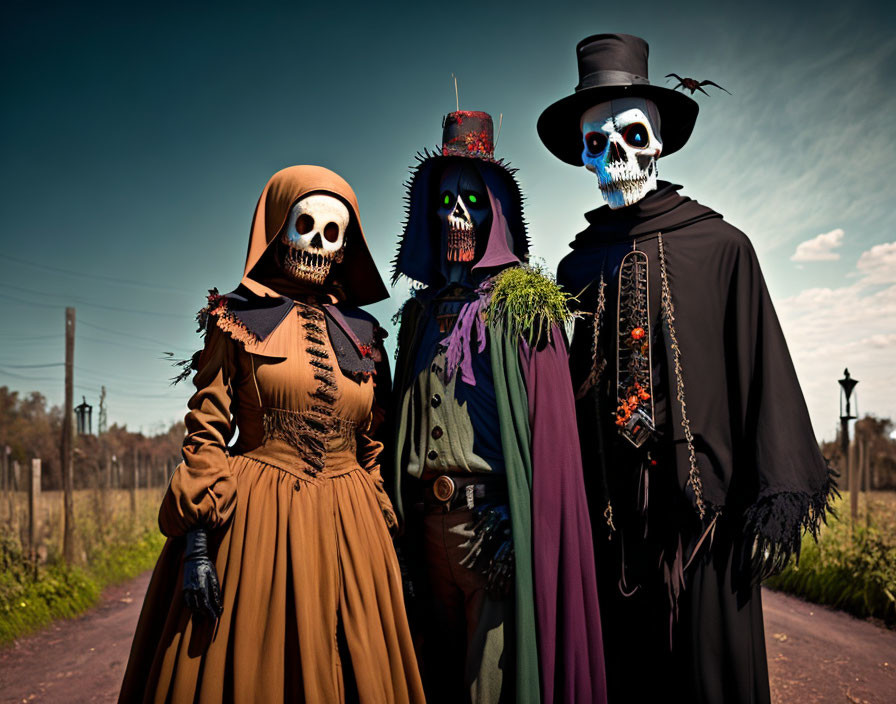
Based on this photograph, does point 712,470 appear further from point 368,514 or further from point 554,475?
point 368,514

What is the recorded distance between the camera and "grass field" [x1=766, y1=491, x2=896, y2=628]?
21.9 ft

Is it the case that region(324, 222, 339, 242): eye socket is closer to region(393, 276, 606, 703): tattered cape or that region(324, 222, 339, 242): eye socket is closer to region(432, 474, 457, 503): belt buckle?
region(393, 276, 606, 703): tattered cape

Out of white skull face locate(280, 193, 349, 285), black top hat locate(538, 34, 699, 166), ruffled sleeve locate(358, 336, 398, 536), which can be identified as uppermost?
black top hat locate(538, 34, 699, 166)

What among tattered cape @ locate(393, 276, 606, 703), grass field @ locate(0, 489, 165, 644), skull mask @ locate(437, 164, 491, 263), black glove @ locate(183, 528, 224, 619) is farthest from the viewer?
grass field @ locate(0, 489, 165, 644)

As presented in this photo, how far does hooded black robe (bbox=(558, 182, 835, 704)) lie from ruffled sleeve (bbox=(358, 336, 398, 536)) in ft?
3.03

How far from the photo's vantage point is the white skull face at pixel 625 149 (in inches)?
116

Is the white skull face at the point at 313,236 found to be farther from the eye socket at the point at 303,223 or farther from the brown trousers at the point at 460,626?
the brown trousers at the point at 460,626

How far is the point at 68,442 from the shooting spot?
8844 millimetres

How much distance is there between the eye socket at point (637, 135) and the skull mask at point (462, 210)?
0.71 m

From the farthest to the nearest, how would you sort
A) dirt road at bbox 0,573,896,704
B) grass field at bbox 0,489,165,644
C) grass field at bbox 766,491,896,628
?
grass field at bbox 766,491,896,628 → grass field at bbox 0,489,165,644 → dirt road at bbox 0,573,896,704

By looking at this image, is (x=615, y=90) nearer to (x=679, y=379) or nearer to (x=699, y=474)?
(x=679, y=379)

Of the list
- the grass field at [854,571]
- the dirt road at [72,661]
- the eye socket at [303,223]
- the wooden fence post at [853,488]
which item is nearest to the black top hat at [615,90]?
the eye socket at [303,223]

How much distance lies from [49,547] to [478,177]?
8348mm

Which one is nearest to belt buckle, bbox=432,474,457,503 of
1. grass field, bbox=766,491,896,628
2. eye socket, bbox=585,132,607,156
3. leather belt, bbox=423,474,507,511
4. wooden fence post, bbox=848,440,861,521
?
leather belt, bbox=423,474,507,511
